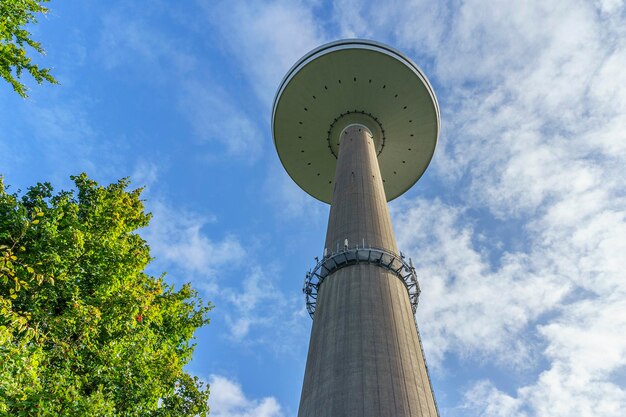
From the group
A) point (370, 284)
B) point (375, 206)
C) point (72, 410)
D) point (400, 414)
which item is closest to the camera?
point (72, 410)

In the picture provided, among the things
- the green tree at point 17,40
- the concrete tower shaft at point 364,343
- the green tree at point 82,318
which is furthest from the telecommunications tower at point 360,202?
the green tree at point 17,40

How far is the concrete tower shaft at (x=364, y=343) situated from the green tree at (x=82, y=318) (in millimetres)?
3585

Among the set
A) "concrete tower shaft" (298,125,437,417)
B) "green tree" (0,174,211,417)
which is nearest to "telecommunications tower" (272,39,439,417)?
"concrete tower shaft" (298,125,437,417)

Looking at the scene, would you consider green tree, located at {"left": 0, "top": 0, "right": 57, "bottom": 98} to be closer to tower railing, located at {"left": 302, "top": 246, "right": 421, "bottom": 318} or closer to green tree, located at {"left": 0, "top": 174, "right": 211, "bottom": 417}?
green tree, located at {"left": 0, "top": 174, "right": 211, "bottom": 417}

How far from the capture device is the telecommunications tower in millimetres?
11594

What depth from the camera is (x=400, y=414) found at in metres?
10.5

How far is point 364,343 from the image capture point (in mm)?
12336

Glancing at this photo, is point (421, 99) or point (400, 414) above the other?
point (421, 99)

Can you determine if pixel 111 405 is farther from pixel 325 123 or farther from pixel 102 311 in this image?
pixel 325 123

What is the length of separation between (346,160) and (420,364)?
12.4 metres

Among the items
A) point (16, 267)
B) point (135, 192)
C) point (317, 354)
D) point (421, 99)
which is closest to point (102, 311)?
point (16, 267)

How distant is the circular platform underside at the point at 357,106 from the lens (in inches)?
1032

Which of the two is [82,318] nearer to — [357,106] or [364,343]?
[364,343]

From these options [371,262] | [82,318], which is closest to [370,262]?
[371,262]
